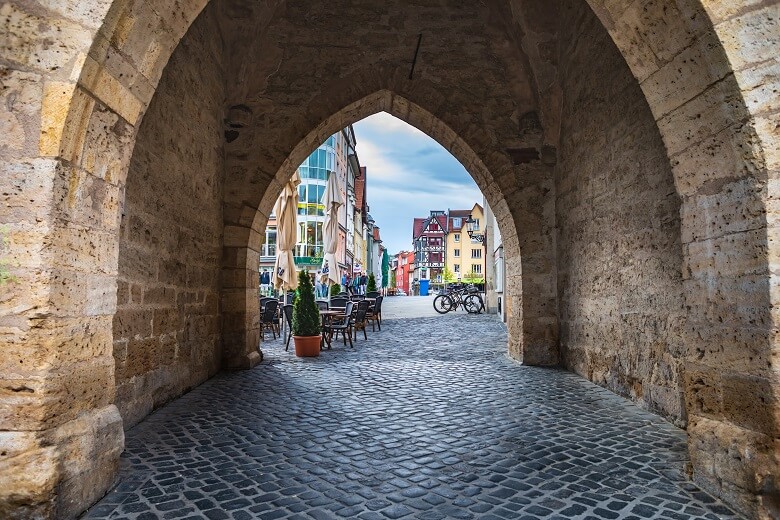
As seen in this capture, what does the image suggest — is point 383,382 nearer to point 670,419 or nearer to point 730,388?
point 670,419

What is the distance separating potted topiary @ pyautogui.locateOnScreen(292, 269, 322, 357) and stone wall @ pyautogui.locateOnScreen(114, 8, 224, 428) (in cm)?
140

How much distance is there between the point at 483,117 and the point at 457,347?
3603 mm

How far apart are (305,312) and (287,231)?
2032 mm

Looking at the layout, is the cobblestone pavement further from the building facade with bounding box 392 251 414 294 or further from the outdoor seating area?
the building facade with bounding box 392 251 414 294

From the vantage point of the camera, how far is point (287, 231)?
8.90 meters

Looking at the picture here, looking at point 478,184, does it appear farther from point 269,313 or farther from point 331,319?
point 269,313

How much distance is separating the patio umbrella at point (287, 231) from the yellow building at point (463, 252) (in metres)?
40.1

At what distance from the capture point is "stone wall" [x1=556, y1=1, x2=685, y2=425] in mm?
3893

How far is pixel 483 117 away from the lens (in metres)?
6.73

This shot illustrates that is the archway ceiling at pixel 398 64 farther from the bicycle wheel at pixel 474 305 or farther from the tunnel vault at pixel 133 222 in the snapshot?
the bicycle wheel at pixel 474 305

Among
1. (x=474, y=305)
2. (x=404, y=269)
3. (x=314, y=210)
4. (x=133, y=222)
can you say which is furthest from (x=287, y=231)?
(x=404, y=269)

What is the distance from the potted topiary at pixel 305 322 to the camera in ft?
23.7

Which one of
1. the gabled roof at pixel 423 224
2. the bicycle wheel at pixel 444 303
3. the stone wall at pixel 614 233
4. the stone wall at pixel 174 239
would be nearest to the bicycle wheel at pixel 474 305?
the bicycle wheel at pixel 444 303

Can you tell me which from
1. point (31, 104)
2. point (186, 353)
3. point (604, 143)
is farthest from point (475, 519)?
point (604, 143)
